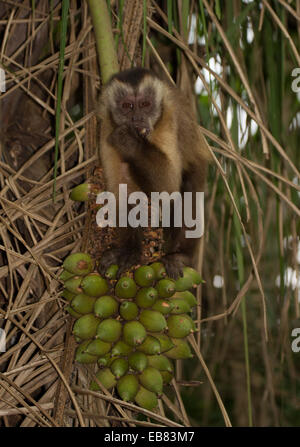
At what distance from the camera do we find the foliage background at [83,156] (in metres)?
1.18

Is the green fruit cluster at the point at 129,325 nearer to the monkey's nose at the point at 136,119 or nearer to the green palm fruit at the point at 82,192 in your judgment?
the green palm fruit at the point at 82,192

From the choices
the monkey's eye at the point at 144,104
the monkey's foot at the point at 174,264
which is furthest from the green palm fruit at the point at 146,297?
the monkey's eye at the point at 144,104

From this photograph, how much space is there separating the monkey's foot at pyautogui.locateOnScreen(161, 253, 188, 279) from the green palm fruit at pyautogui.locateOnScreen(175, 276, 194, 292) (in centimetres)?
6

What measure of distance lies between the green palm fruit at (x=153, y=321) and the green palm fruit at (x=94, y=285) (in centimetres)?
11

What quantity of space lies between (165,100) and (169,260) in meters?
0.52

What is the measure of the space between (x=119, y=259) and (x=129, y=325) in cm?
23

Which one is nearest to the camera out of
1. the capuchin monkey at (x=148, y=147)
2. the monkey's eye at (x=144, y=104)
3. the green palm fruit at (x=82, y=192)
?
the green palm fruit at (x=82, y=192)

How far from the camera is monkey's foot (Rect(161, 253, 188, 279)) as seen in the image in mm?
1352

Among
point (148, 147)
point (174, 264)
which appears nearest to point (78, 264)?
point (174, 264)

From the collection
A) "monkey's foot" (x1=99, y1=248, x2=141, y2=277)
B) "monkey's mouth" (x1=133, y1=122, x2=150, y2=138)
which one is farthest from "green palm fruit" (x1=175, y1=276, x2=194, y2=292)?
"monkey's mouth" (x1=133, y1=122, x2=150, y2=138)

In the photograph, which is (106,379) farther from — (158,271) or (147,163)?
(147,163)

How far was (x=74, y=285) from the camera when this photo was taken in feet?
3.75

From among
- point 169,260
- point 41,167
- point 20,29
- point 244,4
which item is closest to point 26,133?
point 41,167

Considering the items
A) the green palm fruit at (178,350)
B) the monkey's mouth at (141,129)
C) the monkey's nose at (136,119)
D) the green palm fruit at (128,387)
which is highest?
the monkey's nose at (136,119)
